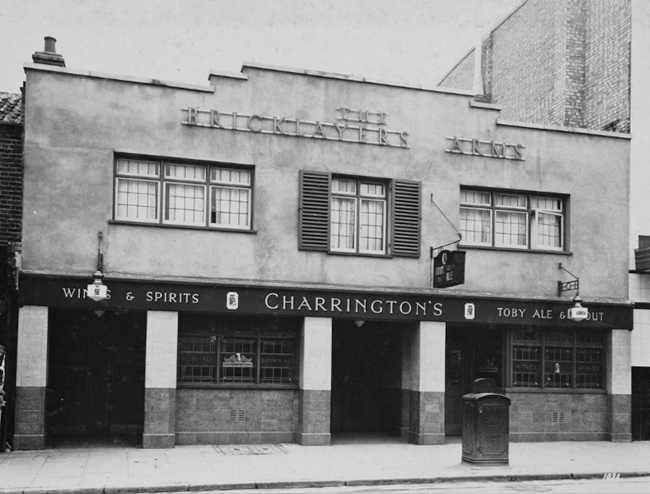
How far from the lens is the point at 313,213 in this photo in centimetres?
1909

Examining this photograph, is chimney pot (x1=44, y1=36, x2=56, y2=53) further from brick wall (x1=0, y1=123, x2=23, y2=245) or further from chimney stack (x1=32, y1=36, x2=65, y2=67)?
brick wall (x1=0, y1=123, x2=23, y2=245)

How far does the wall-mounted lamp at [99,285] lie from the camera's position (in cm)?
1683

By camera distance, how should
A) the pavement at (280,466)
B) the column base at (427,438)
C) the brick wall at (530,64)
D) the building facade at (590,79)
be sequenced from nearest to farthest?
the pavement at (280,466) < the column base at (427,438) < the building facade at (590,79) < the brick wall at (530,64)

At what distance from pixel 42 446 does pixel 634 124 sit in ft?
52.1

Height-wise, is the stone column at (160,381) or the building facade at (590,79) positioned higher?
the building facade at (590,79)

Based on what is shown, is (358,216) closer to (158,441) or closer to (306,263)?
(306,263)

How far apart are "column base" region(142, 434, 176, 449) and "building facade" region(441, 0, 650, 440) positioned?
37.5 ft

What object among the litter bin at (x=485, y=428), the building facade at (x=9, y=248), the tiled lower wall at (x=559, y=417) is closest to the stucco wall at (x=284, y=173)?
the building facade at (x=9, y=248)

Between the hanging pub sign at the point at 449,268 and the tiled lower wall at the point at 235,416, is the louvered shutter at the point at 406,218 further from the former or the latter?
the tiled lower wall at the point at 235,416

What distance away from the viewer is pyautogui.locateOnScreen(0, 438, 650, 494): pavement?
13.9m

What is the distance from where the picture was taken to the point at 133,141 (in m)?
18.0

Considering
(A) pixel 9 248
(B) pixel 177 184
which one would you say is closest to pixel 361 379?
(B) pixel 177 184

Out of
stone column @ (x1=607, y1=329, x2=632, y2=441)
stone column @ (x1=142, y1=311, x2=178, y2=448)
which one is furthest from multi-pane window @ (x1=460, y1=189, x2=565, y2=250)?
stone column @ (x1=142, y1=311, x2=178, y2=448)

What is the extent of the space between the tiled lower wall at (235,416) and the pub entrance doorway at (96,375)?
6.79ft
